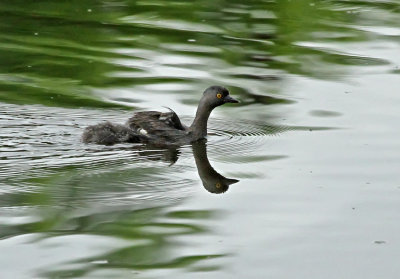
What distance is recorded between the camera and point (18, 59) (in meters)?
14.2

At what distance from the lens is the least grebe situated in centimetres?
1091

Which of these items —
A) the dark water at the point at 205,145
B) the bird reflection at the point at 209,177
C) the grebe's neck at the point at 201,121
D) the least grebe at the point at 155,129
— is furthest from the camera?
the grebe's neck at the point at 201,121

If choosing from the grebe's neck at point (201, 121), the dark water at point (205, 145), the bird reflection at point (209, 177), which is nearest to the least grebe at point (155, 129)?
the grebe's neck at point (201, 121)

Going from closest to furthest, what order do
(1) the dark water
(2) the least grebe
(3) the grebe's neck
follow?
(1) the dark water, (2) the least grebe, (3) the grebe's neck

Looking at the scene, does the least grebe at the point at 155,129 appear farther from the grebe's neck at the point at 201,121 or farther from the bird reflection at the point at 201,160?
the bird reflection at the point at 201,160

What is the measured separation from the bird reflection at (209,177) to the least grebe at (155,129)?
418 millimetres

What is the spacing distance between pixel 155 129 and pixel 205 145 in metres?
0.52

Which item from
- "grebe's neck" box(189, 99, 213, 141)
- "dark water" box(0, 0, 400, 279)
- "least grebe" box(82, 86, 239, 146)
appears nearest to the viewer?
"dark water" box(0, 0, 400, 279)

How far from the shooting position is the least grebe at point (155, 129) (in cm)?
1091

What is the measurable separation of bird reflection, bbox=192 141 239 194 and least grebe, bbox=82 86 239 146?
16.5 inches

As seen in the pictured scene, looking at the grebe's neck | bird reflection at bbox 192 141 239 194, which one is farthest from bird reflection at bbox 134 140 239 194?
the grebe's neck

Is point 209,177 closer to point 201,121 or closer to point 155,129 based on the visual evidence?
point 155,129

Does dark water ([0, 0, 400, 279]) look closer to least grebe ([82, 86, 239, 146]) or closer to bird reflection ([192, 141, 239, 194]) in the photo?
bird reflection ([192, 141, 239, 194])

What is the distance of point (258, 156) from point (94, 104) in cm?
252
